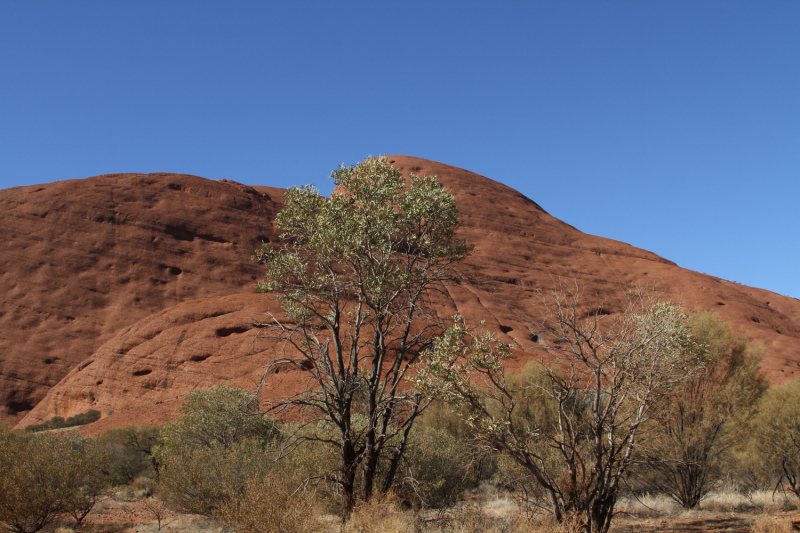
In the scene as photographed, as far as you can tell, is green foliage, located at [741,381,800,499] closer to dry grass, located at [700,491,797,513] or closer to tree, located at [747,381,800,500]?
tree, located at [747,381,800,500]

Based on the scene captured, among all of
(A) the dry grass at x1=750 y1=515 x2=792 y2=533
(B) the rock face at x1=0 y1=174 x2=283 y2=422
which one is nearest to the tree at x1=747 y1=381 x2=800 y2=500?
(A) the dry grass at x1=750 y1=515 x2=792 y2=533

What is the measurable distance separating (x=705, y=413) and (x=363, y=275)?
35.7 feet

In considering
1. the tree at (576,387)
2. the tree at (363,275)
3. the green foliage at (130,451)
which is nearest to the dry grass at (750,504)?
the tree at (576,387)

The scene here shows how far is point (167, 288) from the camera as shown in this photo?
165 ft

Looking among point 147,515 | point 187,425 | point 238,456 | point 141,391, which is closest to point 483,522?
point 238,456

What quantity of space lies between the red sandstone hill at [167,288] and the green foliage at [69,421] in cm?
71

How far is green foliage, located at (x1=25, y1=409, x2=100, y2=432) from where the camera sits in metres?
35.0

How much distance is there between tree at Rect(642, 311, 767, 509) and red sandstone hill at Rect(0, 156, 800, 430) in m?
13.9

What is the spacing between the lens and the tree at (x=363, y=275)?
10.5 m

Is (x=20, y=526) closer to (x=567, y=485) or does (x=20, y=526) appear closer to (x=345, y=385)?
Answer: (x=345, y=385)

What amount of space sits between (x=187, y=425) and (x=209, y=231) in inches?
1516

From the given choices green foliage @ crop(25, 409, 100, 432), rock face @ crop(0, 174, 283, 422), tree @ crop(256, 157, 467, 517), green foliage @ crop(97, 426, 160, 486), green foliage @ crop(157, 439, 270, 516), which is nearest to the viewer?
tree @ crop(256, 157, 467, 517)

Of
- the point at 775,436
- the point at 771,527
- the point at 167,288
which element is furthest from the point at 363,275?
the point at 167,288

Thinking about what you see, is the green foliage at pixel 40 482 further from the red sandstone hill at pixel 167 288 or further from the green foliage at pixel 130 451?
the red sandstone hill at pixel 167 288
